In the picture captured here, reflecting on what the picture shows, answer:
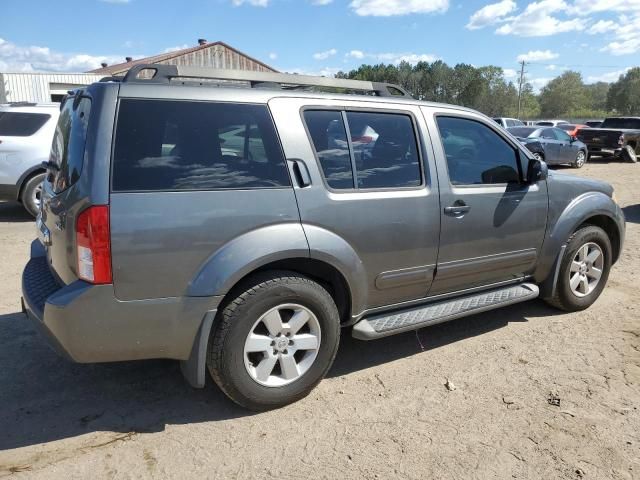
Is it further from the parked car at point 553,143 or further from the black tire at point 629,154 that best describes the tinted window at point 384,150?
the black tire at point 629,154

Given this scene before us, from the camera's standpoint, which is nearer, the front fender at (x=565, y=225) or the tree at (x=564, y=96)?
the front fender at (x=565, y=225)

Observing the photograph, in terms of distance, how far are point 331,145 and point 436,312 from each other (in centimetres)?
144

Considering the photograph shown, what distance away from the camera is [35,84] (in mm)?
30344

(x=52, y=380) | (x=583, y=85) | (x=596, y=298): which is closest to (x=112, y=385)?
(x=52, y=380)

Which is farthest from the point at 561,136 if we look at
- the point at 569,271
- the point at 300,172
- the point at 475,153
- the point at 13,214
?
the point at 300,172

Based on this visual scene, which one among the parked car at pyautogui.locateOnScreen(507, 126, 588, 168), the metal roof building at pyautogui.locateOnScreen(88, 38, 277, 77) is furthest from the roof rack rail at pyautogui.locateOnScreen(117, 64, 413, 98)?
the metal roof building at pyautogui.locateOnScreen(88, 38, 277, 77)

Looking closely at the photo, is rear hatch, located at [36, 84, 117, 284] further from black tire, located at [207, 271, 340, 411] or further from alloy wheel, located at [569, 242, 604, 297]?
alloy wheel, located at [569, 242, 604, 297]

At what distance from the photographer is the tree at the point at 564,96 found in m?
94.2

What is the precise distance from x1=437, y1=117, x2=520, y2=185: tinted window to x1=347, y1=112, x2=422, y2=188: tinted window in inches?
12.5

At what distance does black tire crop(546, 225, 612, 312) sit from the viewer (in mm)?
4504

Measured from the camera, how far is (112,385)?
11.2ft

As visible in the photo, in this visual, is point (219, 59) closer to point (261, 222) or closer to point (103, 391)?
point (103, 391)

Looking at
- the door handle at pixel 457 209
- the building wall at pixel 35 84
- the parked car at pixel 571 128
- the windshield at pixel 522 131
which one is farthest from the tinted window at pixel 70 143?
the building wall at pixel 35 84

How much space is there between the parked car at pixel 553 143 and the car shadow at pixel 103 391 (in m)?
15.4
